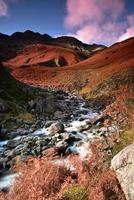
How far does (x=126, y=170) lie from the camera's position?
40.4 feet

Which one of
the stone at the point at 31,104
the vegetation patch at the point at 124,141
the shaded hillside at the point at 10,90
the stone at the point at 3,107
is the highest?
the shaded hillside at the point at 10,90

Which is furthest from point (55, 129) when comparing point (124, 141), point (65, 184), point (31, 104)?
point (65, 184)

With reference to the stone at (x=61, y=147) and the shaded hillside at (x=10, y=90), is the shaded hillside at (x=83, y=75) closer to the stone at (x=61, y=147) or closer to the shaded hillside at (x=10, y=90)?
the shaded hillside at (x=10, y=90)

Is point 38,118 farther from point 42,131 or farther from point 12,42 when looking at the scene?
point 12,42

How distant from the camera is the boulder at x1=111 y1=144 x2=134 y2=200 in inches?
474

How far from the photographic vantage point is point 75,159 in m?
16.4

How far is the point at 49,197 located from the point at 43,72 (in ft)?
239

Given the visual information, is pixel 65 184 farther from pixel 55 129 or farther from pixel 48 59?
pixel 48 59

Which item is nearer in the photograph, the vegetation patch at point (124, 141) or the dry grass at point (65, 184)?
the dry grass at point (65, 184)

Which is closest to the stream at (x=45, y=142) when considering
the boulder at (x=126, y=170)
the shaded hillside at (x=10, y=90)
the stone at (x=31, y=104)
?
the boulder at (x=126, y=170)

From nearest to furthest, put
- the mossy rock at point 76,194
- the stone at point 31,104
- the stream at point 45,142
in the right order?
1. the mossy rock at point 76,194
2. the stream at point 45,142
3. the stone at point 31,104

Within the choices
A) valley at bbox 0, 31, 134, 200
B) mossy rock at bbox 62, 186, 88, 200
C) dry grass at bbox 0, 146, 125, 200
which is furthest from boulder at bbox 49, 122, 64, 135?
mossy rock at bbox 62, 186, 88, 200

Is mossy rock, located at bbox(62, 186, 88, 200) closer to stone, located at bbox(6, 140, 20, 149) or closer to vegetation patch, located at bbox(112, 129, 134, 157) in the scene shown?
vegetation patch, located at bbox(112, 129, 134, 157)

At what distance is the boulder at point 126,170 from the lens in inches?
474
